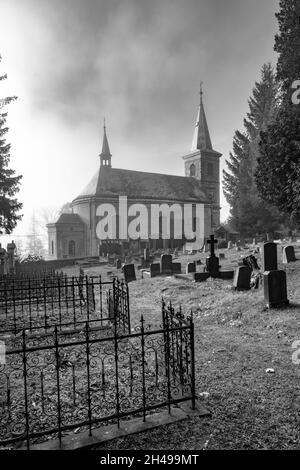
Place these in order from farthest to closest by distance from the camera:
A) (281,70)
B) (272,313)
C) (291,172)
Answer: (281,70) < (291,172) < (272,313)

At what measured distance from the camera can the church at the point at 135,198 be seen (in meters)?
40.9

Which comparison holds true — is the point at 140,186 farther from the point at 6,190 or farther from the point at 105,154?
the point at 6,190

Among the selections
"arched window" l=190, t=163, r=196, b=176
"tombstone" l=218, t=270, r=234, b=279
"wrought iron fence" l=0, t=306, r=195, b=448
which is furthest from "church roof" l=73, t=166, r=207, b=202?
"wrought iron fence" l=0, t=306, r=195, b=448

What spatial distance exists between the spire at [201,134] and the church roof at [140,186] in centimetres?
756

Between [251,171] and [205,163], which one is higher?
[205,163]

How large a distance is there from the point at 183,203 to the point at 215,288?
118 feet

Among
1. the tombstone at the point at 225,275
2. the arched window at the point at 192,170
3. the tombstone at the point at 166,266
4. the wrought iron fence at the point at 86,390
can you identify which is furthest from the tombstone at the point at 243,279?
the arched window at the point at 192,170

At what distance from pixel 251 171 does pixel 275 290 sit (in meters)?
33.5

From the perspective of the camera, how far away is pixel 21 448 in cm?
331

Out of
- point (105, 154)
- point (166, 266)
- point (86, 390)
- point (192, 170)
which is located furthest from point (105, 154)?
point (86, 390)

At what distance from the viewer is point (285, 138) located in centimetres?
1491

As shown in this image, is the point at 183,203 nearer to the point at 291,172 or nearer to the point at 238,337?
the point at 291,172

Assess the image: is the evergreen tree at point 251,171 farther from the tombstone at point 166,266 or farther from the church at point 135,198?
the tombstone at point 166,266
